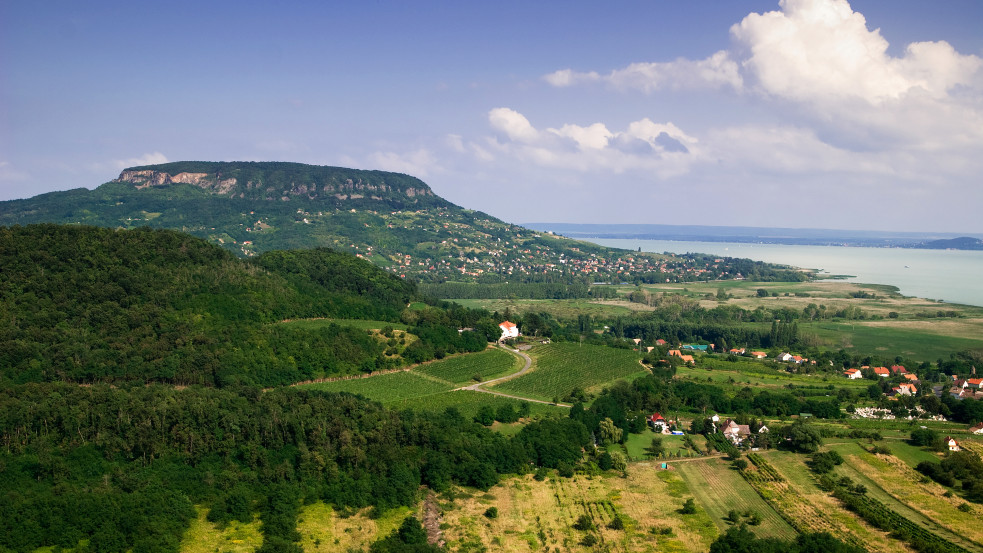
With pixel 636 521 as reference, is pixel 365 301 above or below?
above

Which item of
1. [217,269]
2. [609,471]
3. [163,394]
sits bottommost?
[609,471]

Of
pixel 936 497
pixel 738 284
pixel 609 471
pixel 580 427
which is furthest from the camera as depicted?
pixel 738 284

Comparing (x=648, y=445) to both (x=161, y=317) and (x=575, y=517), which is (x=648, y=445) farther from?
(x=161, y=317)

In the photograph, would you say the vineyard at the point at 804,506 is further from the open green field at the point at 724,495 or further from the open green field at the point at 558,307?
the open green field at the point at 558,307

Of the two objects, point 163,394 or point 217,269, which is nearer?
point 163,394

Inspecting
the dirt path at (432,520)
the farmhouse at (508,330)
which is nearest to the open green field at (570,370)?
the farmhouse at (508,330)

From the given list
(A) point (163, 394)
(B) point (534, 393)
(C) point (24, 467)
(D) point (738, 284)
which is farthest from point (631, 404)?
(D) point (738, 284)

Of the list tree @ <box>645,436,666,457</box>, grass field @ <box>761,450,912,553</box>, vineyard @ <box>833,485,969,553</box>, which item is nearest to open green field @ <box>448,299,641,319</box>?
tree @ <box>645,436,666,457</box>

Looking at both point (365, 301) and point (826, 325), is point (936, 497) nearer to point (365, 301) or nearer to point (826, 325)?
point (365, 301)
